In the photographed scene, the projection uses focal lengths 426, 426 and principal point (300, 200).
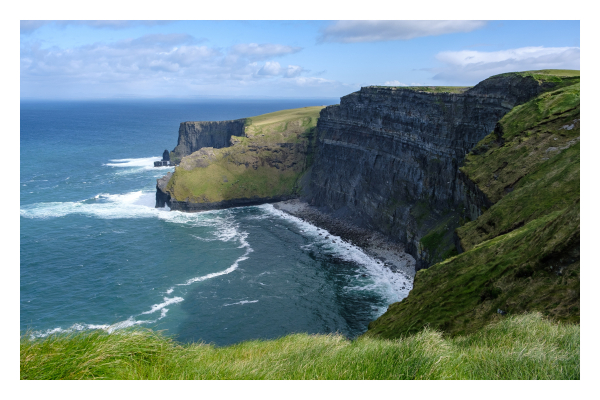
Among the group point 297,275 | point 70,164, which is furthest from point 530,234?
point 70,164

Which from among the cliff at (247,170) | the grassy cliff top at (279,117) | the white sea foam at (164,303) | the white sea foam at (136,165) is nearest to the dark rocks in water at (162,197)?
the cliff at (247,170)

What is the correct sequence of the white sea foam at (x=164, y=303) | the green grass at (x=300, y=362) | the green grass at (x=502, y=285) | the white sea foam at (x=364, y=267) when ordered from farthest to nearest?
the white sea foam at (x=364, y=267)
the white sea foam at (x=164, y=303)
the green grass at (x=502, y=285)
the green grass at (x=300, y=362)

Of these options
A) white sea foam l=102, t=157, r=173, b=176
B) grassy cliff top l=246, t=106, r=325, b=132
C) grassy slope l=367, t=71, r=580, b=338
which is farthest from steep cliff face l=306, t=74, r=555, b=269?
white sea foam l=102, t=157, r=173, b=176

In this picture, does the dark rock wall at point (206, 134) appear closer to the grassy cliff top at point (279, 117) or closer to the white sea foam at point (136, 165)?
the grassy cliff top at point (279, 117)

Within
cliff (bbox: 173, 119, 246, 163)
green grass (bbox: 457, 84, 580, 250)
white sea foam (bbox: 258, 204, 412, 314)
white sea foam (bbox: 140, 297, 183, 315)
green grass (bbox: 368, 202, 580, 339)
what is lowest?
white sea foam (bbox: 140, 297, 183, 315)

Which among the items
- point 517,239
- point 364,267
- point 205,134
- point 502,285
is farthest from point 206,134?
point 502,285

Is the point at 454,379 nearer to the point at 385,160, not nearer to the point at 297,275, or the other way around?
the point at 297,275

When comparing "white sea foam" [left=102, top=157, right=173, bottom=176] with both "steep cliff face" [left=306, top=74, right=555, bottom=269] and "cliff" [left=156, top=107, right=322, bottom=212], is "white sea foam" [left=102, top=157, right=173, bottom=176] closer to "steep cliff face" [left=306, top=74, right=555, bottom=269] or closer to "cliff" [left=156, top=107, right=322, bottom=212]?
"cliff" [left=156, top=107, right=322, bottom=212]
